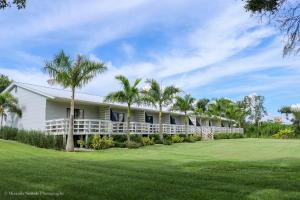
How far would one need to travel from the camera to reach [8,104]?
3170 cm

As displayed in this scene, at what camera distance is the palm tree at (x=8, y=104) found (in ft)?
102

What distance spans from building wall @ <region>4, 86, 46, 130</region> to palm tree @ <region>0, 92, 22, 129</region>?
35 centimetres

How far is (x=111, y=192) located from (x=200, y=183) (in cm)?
264

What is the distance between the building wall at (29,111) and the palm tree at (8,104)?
0.35 metres

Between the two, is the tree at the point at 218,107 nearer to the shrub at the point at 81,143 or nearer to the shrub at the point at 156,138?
the shrub at the point at 156,138

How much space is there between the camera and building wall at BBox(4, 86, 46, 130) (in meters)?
29.8

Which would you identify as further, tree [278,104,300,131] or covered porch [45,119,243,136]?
tree [278,104,300,131]

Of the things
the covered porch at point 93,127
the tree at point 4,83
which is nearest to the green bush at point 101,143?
the covered porch at point 93,127

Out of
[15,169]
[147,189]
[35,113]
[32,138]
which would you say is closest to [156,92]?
[35,113]

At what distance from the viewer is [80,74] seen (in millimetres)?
24734

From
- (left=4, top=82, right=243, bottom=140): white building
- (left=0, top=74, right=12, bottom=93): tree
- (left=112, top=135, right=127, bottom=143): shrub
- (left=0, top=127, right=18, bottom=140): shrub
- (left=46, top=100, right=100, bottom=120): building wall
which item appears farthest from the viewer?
(left=0, top=74, right=12, bottom=93): tree

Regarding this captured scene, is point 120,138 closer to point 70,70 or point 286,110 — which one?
point 70,70

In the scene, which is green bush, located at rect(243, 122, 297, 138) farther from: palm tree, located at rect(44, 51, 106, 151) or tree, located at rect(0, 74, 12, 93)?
palm tree, located at rect(44, 51, 106, 151)

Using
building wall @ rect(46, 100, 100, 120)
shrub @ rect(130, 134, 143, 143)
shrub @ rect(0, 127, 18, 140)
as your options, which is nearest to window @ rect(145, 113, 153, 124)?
building wall @ rect(46, 100, 100, 120)
